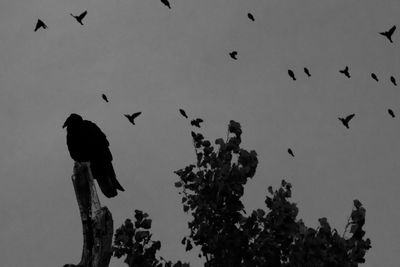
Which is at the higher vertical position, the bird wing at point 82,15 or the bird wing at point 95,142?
the bird wing at point 82,15

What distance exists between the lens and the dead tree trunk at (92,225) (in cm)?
1189

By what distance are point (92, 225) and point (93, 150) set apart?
20.2 feet

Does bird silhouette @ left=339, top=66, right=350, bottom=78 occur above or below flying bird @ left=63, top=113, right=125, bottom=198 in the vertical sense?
above

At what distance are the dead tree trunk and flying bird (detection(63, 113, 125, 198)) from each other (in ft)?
14.3

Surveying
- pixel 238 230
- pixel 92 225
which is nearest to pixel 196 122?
pixel 238 230

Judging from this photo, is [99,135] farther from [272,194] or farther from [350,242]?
[350,242]

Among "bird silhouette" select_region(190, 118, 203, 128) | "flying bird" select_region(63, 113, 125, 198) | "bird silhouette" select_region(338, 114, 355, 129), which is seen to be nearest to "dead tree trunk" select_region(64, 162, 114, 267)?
"flying bird" select_region(63, 113, 125, 198)

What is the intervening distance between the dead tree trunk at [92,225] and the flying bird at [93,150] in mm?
4374

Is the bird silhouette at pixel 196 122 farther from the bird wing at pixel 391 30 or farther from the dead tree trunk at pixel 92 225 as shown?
the dead tree trunk at pixel 92 225

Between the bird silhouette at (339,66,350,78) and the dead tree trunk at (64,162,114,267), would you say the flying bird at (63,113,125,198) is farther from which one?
the bird silhouette at (339,66,350,78)

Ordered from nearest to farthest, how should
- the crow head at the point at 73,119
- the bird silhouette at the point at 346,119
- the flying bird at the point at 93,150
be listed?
the flying bird at the point at 93,150, the crow head at the point at 73,119, the bird silhouette at the point at 346,119

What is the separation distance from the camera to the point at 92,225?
12.1 m

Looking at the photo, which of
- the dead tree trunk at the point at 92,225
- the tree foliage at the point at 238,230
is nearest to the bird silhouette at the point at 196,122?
the tree foliage at the point at 238,230

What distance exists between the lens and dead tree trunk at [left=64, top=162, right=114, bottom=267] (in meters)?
11.9
